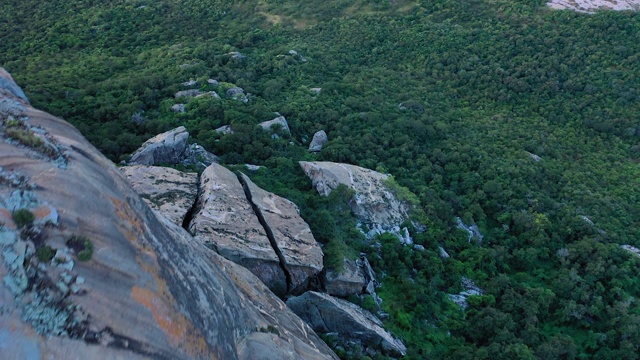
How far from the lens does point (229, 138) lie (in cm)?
2653

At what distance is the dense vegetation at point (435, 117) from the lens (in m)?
21.5

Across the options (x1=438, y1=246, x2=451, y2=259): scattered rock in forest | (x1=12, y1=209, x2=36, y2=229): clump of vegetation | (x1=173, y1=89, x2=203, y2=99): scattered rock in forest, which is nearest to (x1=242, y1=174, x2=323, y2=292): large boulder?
Answer: (x1=438, y1=246, x2=451, y2=259): scattered rock in forest

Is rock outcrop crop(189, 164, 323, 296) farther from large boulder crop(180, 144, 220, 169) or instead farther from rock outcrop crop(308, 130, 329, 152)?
rock outcrop crop(308, 130, 329, 152)

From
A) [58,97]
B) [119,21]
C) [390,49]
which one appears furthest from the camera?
[390,49]

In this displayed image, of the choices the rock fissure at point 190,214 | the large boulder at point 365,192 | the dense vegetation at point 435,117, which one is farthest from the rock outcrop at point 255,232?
the large boulder at point 365,192

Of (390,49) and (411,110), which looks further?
(390,49)

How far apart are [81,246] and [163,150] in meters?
15.8

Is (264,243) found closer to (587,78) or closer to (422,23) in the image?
(587,78)

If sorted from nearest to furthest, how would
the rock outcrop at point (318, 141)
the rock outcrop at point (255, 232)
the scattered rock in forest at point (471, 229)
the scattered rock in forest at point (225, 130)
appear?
the rock outcrop at point (255, 232) < the scattered rock in forest at point (471, 229) < the scattered rock in forest at point (225, 130) < the rock outcrop at point (318, 141)

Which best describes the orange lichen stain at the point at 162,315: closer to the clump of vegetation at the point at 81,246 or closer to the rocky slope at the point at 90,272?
the rocky slope at the point at 90,272

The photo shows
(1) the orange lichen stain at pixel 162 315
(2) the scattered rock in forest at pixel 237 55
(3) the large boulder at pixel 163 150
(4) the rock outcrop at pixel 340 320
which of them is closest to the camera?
(1) the orange lichen stain at pixel 162 315

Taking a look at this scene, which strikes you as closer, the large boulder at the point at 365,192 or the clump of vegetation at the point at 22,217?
the clump of vegetation at the point at 22,217

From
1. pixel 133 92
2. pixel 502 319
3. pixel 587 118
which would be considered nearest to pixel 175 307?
pixel 502 319

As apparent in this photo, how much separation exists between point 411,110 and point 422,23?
66.3 feet
